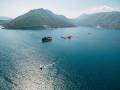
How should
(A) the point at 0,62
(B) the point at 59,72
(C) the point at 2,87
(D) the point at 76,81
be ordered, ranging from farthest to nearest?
1. (A) the point at 0,62
2. (B) the point at 59,72
3. (D) the point at 76,81
4. (C) the point at 2,87

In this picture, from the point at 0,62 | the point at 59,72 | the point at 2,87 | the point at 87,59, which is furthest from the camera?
the point at 87,59

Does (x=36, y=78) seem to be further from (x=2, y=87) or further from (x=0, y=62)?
(x=0, y=62)

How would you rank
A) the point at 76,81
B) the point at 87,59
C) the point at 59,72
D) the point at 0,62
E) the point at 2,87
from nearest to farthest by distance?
the point at 2,87 → the point at 76,81 → the point at 59,72 → the point at 0,62 → the point at 87,59

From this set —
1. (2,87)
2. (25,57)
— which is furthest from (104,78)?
(25,57)

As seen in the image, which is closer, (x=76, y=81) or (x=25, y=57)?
(x=76, y=81)

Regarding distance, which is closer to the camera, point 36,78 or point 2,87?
point 2,87

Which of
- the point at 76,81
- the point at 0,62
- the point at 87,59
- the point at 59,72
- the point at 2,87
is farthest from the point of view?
the point at 87,59

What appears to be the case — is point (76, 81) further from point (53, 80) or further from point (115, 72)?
point (115, 72)

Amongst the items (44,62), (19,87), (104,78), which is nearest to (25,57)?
(44,62)
